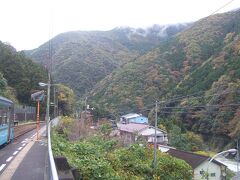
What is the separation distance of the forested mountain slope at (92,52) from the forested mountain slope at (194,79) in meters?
7.77

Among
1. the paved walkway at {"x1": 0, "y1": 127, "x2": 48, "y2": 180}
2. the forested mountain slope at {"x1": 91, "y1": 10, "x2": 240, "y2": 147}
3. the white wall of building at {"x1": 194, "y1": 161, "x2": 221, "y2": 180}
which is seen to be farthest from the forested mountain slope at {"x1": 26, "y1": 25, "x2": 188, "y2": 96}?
the paved walkway at {"x1": 0, "y1": 127, "x2": 48, "y2": 180}

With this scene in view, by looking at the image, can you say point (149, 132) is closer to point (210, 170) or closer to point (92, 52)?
point (210, 170)

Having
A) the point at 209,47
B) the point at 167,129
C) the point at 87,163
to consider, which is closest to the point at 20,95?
the point at 167,129

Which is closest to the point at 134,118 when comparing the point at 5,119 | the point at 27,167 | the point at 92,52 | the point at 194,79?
the point at 194,79

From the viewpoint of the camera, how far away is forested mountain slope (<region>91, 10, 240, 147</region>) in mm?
59781

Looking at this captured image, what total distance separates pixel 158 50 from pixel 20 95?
4329 cm

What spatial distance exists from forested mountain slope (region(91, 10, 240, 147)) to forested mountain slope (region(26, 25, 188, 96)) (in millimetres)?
7772

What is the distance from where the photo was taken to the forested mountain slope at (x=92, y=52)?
95.9 m

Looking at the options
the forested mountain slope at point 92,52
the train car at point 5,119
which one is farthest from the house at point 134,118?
the train car at point 5,119

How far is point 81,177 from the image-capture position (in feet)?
43.4

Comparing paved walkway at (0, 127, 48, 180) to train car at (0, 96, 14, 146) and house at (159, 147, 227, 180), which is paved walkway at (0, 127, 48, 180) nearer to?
train car at (0, 96, 14, 146)

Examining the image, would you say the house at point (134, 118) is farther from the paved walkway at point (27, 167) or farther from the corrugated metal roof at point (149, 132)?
the paved walkway at point (27, 167)

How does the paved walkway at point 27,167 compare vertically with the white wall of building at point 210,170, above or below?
above

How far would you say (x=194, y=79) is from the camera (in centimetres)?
7325
